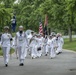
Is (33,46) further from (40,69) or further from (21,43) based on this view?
(40,69)

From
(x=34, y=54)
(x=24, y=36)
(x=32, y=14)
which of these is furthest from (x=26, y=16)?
(x=24, y=36)

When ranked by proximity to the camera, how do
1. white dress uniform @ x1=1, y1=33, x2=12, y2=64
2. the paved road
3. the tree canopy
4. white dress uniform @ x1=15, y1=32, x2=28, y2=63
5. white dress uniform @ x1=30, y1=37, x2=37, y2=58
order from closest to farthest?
the paved road < white dress uniform @ x1=1, y1=33, x2=12, y2=64 < white dress uniform @ x1=15, y1=32, x2=28, y2=63 < the tree canopy < white dress uniform @ x1=30, y1=37, x2=37, y2=58

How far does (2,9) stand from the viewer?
3030cm

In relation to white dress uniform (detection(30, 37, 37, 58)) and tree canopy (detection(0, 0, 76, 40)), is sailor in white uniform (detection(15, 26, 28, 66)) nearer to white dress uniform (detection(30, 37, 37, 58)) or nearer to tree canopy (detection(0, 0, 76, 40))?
tree canopy (detection(0, 0, 76, 40))

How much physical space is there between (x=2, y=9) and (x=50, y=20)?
1277 inches

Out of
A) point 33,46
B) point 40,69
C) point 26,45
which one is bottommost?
point 40,69

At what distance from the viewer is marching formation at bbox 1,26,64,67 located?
60.1 feet

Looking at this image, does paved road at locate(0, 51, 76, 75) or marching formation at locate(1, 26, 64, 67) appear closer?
paved road at locate(0, 51, 76, 75)

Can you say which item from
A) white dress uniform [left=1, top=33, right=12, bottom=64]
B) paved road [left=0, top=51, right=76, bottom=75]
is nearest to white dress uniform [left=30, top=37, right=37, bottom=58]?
paved road [left=0, top=51, right=76, bottom=75]

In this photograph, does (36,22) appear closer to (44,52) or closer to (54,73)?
(44,52)

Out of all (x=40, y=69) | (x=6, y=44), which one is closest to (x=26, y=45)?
(x=6, y=44)

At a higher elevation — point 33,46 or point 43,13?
point 43,13

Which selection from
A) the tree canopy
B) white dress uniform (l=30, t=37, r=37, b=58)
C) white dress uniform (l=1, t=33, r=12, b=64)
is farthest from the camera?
white dress uniform (l=30, t=37, r=37, b=58)

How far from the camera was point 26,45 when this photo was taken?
1878cm
